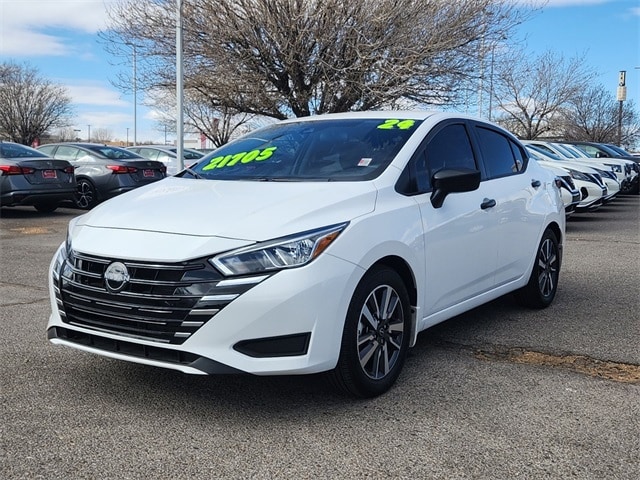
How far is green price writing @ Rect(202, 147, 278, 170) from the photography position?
4770 millimetres

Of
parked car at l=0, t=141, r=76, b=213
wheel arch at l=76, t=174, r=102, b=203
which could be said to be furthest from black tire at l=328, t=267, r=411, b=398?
wheel arch at l=76, t=174, r=102, b=203

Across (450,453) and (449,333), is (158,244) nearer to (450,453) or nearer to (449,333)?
(450,453)

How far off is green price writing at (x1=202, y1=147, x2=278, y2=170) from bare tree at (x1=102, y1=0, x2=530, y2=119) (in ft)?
35.3

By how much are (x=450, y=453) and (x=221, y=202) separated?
1.79 meters

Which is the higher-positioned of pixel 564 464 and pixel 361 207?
pixel 361 207

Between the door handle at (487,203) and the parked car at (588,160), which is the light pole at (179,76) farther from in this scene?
the door handle at (487,203)

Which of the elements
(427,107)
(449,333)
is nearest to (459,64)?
(427,107)

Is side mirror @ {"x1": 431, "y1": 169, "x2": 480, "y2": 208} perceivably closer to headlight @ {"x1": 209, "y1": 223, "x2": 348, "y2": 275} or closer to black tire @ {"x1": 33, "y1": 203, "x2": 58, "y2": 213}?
headlight @ {"x1": 209, "y1": 223, "x2": 348, "y2": 275}

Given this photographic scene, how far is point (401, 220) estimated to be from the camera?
12.9 feet

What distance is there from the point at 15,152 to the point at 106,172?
1.89 m

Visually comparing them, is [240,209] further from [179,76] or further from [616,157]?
[616,157]

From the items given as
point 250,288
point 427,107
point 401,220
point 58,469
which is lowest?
point 58,469

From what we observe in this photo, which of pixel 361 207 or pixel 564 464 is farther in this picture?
pixel 361 207

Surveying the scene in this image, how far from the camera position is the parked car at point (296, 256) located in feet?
10.8
